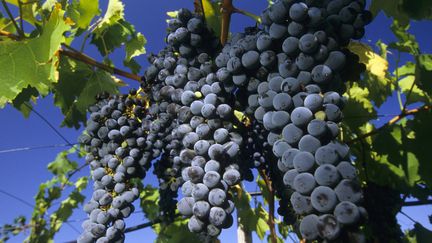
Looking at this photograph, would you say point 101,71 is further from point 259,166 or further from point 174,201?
point 259,166

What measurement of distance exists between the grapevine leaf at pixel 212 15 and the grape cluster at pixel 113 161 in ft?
1.84

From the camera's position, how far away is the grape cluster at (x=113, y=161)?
1659mm

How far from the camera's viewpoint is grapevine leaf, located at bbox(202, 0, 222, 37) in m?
1.89

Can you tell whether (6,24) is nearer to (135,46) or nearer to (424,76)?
(135,46)

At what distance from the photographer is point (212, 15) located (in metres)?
1.91

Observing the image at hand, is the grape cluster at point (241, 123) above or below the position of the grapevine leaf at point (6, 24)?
below

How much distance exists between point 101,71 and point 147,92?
72 centimetres

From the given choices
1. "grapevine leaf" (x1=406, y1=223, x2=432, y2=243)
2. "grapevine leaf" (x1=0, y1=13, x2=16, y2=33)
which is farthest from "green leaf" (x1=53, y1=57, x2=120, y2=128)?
"grapevine leaf" (x1=406, y1=223, x2=432, y2=243)

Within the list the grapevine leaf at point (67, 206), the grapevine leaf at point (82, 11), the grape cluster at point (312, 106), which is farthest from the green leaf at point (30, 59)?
the grapevine leaf at point (67, 206)

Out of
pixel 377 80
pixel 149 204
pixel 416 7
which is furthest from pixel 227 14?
pixel 149 204

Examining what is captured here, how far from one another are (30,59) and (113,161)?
0.60 meters

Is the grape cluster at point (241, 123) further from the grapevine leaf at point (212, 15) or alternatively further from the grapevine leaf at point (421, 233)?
the grapevine leaf at point (421, 233)

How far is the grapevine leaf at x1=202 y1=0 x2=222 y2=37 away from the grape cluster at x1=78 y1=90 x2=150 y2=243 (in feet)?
1.84

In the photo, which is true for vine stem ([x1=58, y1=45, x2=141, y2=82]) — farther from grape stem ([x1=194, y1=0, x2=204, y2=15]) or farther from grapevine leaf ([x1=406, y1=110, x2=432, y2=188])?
grapevine leaf ([x1=406, y1=110, x2=432, y2=188])
